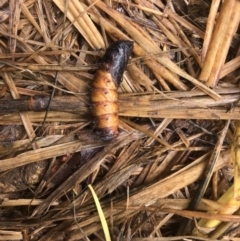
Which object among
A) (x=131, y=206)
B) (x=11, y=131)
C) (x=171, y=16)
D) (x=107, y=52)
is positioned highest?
(x=171, y=16)

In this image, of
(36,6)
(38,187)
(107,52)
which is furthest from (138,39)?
(38,187)

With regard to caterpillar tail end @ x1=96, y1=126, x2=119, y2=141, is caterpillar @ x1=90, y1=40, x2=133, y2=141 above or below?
above

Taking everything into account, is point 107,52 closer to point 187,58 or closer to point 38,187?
point 187,58

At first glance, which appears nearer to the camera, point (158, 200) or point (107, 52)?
point (107, 52)

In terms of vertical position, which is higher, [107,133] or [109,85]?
[109,85]

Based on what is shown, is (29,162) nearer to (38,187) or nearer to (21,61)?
(38,187)

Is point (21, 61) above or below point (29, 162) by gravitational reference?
above
